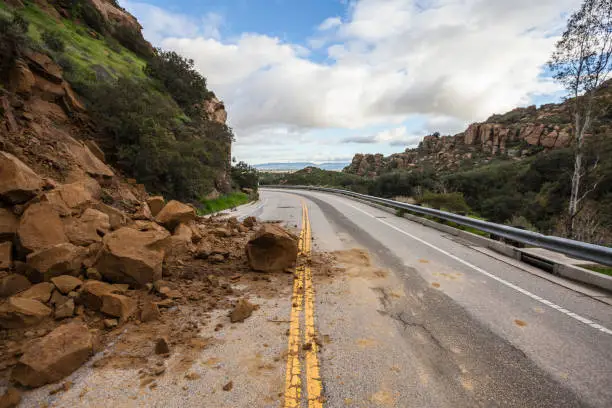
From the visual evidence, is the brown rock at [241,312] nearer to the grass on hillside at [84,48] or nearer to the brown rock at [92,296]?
the brown rock at [92,296]

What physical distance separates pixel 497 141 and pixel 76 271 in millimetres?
64598

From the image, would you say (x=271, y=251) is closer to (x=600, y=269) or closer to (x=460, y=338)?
(x=460, y=338)

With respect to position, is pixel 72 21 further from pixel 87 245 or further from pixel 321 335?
pixel 321 335

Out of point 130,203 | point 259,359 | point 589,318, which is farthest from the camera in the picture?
point 130,203

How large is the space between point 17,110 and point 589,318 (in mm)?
13198

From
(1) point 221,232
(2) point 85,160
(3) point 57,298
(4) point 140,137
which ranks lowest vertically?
(3) point 57,298

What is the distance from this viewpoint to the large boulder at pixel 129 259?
4.72m

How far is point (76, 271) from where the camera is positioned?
4574 millimetres

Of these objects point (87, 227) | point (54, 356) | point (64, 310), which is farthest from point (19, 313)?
point (87, 227)

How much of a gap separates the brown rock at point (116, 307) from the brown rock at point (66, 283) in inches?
22.4

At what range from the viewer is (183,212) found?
7723 millimetres

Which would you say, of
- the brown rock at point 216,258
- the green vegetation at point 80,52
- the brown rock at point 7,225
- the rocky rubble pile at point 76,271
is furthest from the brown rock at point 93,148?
the brown rock at point 216,258

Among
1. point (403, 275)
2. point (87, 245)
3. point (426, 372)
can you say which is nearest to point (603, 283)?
point (403, 275)

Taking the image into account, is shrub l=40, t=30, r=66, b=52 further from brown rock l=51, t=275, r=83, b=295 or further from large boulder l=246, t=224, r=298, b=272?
large boulder l=246, t=224, r=298, b=272
